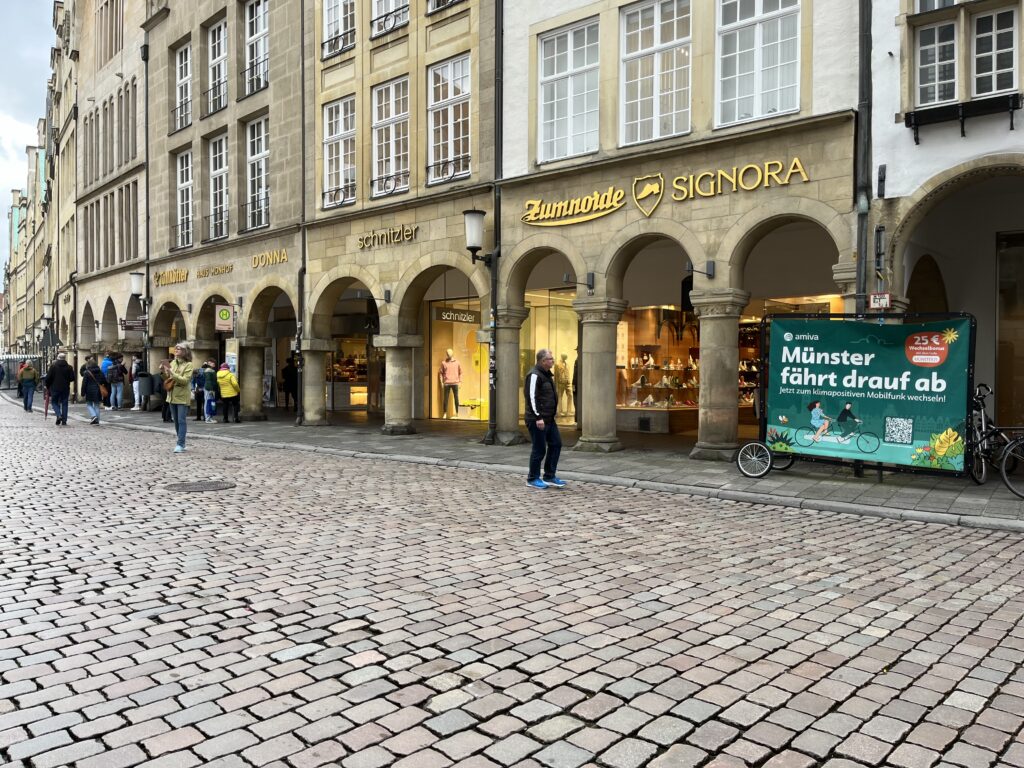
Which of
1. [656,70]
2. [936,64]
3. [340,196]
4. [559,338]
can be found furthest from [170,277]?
[936,64]

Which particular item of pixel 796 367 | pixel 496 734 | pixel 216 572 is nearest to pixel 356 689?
pixel 496 734

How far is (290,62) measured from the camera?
72.6 feet

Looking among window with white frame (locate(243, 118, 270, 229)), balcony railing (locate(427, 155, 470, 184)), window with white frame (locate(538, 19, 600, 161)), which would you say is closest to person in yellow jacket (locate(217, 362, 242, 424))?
window with white frame (locate(243, 118, 270, 229))

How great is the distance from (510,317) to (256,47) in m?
13.5

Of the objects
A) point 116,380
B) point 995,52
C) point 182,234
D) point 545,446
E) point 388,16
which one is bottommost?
point 545,446

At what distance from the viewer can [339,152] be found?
2103cm

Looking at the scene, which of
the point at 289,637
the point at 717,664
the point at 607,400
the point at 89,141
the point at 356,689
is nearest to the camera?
the point at 356,689

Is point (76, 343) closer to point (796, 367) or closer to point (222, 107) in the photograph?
point (222, 107)

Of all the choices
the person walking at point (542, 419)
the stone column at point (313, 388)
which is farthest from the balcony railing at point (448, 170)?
the person walking at point (542, 419)

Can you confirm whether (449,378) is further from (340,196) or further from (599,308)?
(599,308)

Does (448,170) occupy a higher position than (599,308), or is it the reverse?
(448,170)

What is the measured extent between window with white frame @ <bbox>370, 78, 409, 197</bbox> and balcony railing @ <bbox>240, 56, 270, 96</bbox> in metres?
5.27

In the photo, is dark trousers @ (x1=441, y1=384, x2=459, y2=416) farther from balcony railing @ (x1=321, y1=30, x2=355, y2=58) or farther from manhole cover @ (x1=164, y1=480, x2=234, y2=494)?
manhole cover @ (x1=164, y1=480, x2=234, y2=494)

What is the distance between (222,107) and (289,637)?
954 inches
